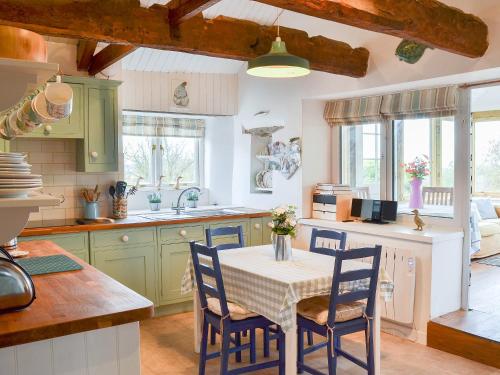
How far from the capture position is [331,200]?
187 inches

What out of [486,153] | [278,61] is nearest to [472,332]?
[278,61]

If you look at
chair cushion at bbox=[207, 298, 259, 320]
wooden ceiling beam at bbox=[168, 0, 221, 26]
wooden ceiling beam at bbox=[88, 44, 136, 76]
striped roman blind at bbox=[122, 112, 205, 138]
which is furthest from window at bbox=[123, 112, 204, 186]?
chair cushion at bbox=[207, 298, 259, 320]

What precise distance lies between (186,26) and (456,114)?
2.32 meters

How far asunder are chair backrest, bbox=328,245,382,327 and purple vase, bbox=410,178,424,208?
5.20 ft

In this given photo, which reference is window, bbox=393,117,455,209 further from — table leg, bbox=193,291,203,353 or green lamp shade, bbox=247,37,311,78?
table leg, bbox=193,291,203,353

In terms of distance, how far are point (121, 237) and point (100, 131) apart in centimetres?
98

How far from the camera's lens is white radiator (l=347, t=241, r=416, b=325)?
3832mm

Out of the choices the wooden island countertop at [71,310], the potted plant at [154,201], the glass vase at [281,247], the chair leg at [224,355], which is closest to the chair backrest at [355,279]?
the glass vase at [281,247]

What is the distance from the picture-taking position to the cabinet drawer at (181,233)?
14.6 ft

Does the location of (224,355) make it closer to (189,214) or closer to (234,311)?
(234,311)

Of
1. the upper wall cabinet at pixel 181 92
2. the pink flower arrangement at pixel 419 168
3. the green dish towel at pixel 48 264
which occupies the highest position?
the upper wall cabinet at pixel 181 92

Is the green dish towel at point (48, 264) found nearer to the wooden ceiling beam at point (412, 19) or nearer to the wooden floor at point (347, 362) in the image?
the wooden floor at point (347, 362)

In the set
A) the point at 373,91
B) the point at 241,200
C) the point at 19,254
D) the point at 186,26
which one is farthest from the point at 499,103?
the point at 19,254

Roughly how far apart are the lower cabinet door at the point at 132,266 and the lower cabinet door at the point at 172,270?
3.8 inches
